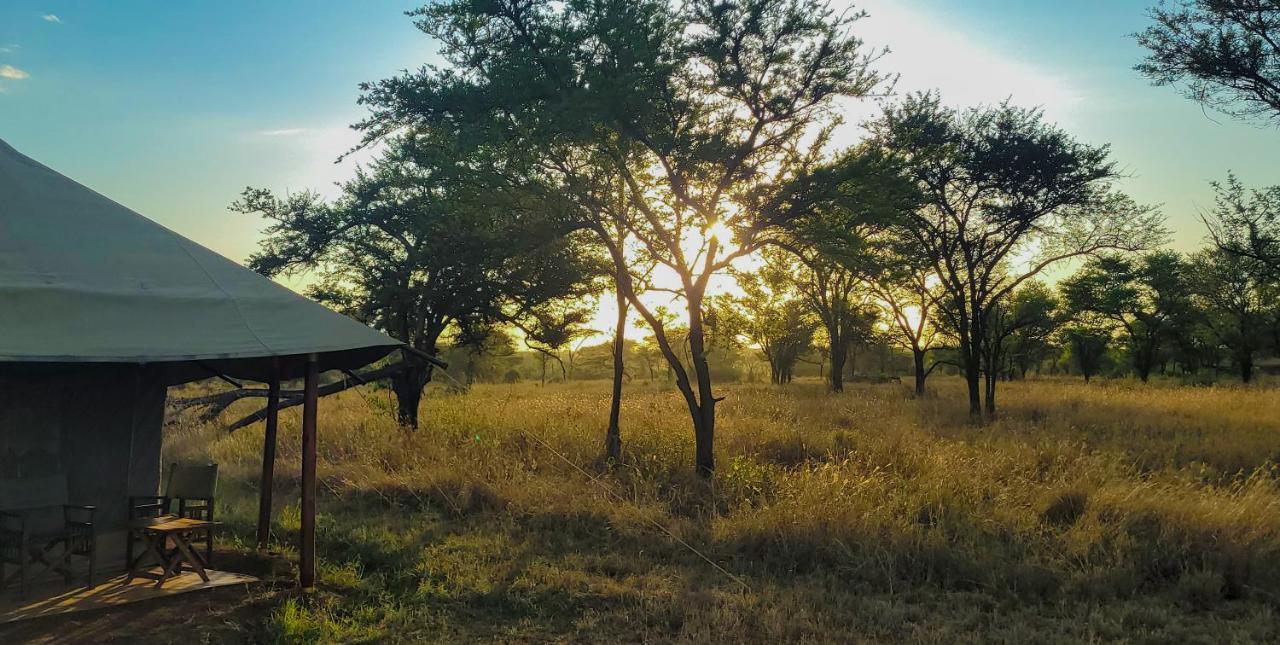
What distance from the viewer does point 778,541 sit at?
A: 8.11 metres

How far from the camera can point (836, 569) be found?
7465 millimetres

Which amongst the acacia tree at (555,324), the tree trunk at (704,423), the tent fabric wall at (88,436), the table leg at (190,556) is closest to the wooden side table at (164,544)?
the table leg at (190,556)

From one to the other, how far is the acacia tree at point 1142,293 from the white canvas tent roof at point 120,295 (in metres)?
40.7

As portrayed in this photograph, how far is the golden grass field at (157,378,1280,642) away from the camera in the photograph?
620 centimetres

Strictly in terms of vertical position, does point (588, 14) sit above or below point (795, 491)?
above

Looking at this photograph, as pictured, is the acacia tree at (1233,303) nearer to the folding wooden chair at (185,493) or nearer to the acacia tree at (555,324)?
the acacia tree at (555,324)

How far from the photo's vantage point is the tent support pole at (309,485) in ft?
23.8

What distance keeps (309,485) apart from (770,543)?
4738mm

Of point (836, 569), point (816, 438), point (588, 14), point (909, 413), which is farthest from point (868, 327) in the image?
point (836, 569)

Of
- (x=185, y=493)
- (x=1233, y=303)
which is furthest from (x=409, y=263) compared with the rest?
(x=1233, y=303)

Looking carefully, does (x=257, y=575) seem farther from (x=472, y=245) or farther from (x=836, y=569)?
(x=472, y=245)

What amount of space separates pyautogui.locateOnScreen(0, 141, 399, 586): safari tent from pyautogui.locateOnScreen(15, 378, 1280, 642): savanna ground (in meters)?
1.64

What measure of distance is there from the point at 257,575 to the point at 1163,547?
9108 millimetres

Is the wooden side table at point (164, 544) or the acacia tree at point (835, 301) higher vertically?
the acacia tree at point (835, 301)
